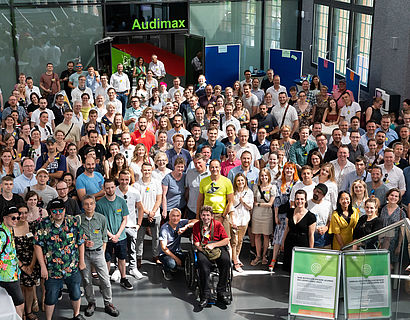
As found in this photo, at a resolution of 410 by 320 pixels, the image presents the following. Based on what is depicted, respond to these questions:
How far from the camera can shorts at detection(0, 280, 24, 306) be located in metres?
6.50

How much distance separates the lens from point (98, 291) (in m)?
7.84

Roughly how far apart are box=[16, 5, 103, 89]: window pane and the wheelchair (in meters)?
9.13

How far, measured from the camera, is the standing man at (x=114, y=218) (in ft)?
24.7

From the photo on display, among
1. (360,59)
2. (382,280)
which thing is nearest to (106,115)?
(382,280)

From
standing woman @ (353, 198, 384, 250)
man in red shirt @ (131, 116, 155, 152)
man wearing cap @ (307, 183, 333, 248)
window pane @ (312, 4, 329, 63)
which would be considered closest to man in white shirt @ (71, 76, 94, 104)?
man in red shirt @ (131, 116, 155, 152)

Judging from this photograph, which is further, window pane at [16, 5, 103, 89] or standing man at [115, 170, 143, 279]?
window pane at [16, 5, 103, 89]

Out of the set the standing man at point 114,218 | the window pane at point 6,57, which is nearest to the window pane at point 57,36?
the window pane at point 6,57

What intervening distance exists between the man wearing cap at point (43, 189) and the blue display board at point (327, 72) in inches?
365

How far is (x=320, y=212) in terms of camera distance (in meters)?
7.95

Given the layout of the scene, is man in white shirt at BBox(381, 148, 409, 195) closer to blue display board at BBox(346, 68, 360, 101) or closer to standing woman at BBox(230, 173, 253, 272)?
standing woman at BBox(230, 173, 253, 272)

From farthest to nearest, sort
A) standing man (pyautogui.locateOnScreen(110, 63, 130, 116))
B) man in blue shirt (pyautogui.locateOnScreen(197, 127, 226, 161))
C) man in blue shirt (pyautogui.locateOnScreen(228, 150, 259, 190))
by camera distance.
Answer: standing man (pyautogui.locateOnScreen(110, 63, 130, 116)) < man in blue shirt (pyautogui.locateOnScreen(197, 127, 226, 161)) < man in blue shirt (pyautogui.locateOnScreen(228, 150, 259, 190))

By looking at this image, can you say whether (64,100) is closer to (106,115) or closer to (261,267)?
(106,115)

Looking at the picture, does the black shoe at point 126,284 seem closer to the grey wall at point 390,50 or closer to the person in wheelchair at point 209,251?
the person in wheelchair at point 209,251

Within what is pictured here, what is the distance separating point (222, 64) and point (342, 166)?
8.10 m
